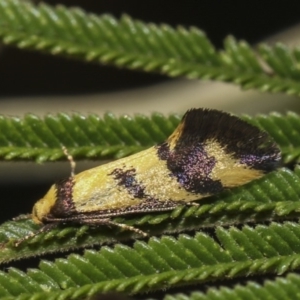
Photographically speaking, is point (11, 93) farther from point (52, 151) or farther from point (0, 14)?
point (52, 151)

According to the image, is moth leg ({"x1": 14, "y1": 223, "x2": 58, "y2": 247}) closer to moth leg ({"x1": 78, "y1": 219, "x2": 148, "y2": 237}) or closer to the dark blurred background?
moth leg ({"x1": 78, "y1": 219, "x2": 148, "y2": 237})

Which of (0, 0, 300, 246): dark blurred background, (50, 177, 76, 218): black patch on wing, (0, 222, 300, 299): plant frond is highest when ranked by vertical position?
(0, 0, 300, 246): dark blurred background

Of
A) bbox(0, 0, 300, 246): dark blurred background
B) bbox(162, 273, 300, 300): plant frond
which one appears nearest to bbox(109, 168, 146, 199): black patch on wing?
bbox(162, 273, 300, 300): plant frond

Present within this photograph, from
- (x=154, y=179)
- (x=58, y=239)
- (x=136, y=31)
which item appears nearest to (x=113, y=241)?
(x=58, y=239)

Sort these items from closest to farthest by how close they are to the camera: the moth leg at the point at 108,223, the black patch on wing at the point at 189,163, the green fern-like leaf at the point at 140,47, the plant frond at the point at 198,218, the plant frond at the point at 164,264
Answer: the plant frond at the point at 164,264, the plant frond at the point at 198,218, the moth leg at the point at 108,223, the black patch on wing at the point at 189,163, the green fern-like leaf at the point at 140,47

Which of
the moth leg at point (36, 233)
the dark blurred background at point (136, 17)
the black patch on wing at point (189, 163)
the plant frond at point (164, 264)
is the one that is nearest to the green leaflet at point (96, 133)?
the black patch on wing at point (189, 163)

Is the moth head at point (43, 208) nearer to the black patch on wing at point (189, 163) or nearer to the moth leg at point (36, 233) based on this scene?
the moth leg at point (36, 233)

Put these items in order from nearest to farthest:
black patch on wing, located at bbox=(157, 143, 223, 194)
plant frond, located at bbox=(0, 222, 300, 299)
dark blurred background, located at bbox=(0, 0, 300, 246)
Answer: plant frond, located at bbox=(0, 222, 300, 299), black patch on wing, located at bbox=(157, 143, 223, 194), dark blurred background, located at bbox=(0, 0, 300, 246)
